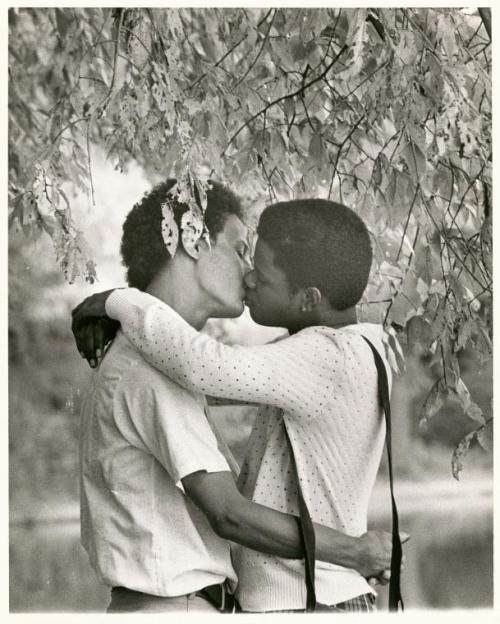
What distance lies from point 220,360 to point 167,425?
0.17m

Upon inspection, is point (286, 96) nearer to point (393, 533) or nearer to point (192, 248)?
point (192, 248)

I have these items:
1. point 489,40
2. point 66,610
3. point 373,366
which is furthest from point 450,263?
→ point 66,610

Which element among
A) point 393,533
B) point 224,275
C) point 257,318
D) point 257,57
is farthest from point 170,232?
point 393,533

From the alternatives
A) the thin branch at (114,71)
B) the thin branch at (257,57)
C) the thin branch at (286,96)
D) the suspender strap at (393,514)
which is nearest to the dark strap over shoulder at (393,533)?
the suspender strap at (393,514)

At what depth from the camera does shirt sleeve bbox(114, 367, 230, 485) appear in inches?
76.7

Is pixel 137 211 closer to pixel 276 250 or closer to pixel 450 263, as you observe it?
pixel 276 250

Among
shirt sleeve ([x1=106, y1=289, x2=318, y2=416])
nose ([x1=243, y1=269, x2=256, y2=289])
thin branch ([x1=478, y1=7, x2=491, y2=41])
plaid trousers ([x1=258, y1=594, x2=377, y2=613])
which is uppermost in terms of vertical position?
thin branch ([x1=478, y1=7, x2=491, y2=41])

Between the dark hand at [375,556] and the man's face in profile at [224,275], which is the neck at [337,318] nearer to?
the man's face in profile at [224,275]

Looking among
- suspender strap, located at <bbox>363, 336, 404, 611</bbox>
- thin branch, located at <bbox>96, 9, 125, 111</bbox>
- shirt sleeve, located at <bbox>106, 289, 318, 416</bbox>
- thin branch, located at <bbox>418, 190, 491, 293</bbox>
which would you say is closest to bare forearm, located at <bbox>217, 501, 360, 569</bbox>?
suspender strap, located at <bbox>363, 336, 404, 611</bbox>

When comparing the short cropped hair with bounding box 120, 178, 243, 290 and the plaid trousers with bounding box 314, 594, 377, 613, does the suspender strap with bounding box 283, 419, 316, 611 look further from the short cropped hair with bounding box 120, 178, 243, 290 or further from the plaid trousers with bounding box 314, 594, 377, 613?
the short cropped hair with bounding box 120, 178, 243, 290

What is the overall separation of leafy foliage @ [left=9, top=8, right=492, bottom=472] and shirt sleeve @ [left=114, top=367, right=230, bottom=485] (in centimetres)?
34

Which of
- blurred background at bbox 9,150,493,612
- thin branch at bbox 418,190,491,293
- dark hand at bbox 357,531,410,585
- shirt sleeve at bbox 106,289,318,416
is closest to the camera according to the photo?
shirt sleeve at bbox 106,289,318,416

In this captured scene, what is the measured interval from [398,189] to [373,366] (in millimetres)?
443

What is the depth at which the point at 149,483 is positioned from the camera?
1997 mm
